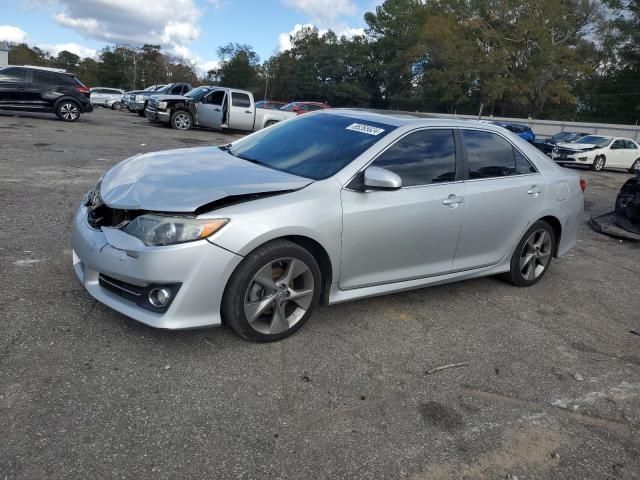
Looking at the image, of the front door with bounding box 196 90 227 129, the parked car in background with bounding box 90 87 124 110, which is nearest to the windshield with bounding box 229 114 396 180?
the front door with bounding box 196 90 227 129

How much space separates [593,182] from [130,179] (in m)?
15.8

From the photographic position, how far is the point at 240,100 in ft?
64.4

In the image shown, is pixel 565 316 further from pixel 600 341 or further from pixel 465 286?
pixel 465 286

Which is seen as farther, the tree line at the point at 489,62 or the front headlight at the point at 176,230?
the tree line at the point at 489,62

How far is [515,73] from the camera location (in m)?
53.7

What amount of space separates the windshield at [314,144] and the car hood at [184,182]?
180 millimetres

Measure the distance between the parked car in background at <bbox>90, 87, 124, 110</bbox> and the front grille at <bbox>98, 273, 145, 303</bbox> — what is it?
3457 cm

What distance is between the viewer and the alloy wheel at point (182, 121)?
780 inches

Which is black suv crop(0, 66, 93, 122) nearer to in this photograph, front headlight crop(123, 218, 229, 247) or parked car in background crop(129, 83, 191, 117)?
parked car in background crop(129, 83, 191, 117)

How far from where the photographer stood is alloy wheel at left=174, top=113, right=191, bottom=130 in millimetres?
19812

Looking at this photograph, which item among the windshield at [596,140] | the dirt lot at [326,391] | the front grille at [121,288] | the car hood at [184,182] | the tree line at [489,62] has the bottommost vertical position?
the dirt lot at [326,391]

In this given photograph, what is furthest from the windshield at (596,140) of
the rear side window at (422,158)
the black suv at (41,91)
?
the rear side window at (422,158)

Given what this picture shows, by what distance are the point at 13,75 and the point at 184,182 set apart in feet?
52.5

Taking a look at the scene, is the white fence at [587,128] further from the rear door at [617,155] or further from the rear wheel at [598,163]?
the rear wheel at [598,163]
